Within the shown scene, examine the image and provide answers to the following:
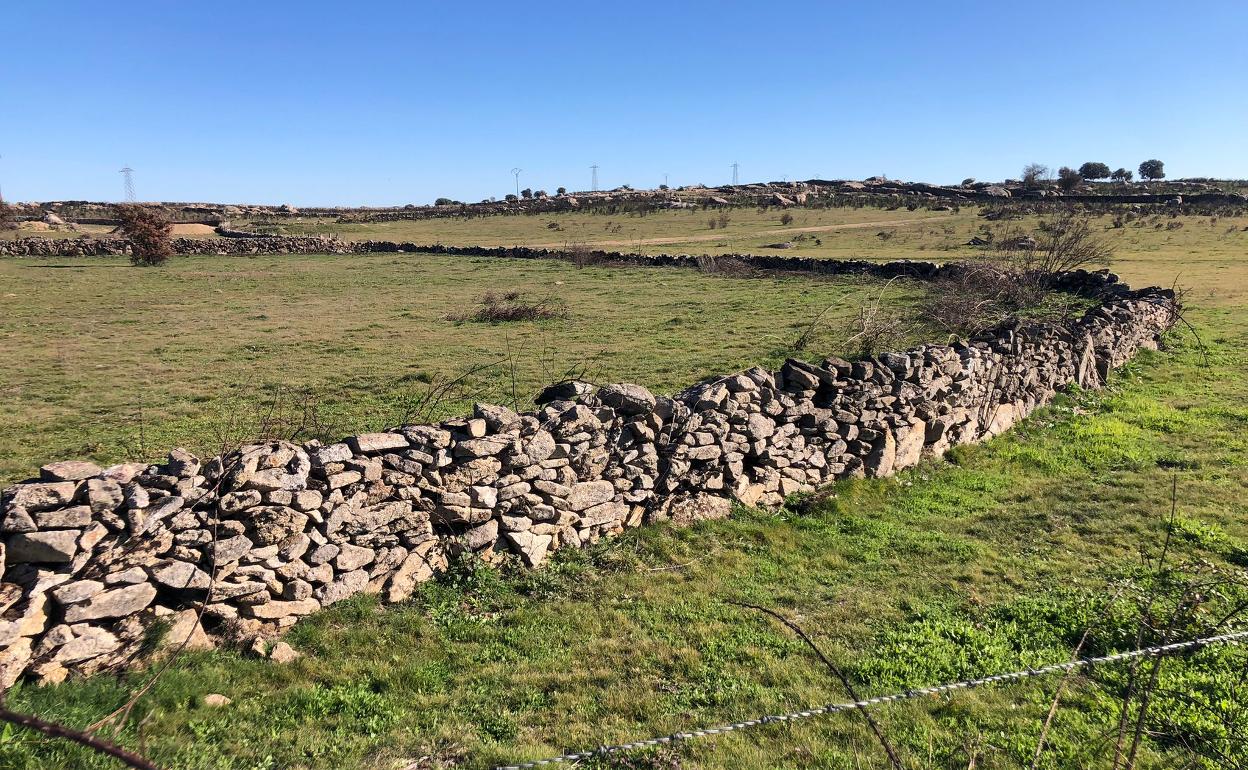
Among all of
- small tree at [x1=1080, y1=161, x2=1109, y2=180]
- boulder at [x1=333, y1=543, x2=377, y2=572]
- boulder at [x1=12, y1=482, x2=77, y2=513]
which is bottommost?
boulder at [x1=333, y1=543, x2=377, y2=572]

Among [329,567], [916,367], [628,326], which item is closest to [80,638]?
[329,567]

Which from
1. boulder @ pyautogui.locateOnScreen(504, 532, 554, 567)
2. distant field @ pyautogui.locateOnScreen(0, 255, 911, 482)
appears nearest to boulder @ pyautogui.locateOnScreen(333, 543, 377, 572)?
boulder @ pyautogui.locateOnScreen(504, 532, 554, 567)

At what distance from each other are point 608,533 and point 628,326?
1175 centimetres

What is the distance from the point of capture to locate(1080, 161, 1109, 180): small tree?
104 meters

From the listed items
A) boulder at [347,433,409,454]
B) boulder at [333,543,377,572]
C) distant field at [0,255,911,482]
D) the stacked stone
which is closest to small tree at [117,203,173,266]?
the stacked stone

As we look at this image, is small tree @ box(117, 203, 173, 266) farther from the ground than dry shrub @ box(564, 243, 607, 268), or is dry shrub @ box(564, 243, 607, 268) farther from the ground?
small tree @ box(117, 203, 173, 266)

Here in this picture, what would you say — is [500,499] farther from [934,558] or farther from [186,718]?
[934,558]

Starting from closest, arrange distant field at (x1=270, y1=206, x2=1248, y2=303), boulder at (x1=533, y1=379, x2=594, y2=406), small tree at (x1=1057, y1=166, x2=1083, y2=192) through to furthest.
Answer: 1. boulder at (x1=533, y1=379, x2=594, y2=406)
2. distant field at (x1=270, y1=206, x2=1248, y2=303)
3. small tree at (x1=1057, y1=166, x2=1083, y2=192)

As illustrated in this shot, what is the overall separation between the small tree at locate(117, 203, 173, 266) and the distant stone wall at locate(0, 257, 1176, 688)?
35710mm

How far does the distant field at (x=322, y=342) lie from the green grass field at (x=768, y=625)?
0.56 feet

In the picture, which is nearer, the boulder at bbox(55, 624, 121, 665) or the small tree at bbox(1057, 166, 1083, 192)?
the boulder at bbox(55, 624, 121, 665)

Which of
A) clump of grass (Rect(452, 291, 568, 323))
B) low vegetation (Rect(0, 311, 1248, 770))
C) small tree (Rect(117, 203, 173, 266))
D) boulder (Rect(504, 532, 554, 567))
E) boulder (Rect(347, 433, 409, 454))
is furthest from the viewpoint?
small tree (Rect(117, 203, 173, 266))

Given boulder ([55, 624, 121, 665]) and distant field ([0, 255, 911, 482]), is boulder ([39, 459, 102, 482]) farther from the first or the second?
distant field ([0, 255, 911, 482])

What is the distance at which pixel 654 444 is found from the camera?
25.5 feet
